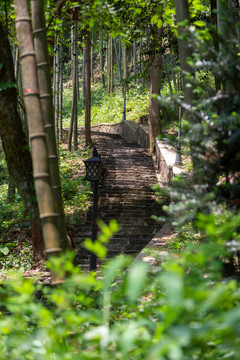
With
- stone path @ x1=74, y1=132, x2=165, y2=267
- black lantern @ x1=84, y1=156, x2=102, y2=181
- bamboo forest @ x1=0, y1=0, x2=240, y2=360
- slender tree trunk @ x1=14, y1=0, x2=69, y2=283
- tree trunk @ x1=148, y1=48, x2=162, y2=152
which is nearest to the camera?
bamboo forest @ x1=0, y1=0, x2=240, y2=360

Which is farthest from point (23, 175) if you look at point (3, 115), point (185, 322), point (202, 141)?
point (185, 322)

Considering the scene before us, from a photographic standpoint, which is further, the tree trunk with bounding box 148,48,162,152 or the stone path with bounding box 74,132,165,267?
the tree trunk with bounding box 148,48,162,152

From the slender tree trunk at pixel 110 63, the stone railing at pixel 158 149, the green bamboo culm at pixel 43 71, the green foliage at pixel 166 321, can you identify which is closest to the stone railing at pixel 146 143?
the stone railing at pixel 158 149

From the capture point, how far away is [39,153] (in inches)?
81.7

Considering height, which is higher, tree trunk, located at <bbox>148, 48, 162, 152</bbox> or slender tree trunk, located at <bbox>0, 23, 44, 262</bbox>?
tree trunk, located at <bbox>148, 48, 162, 152</bbox>

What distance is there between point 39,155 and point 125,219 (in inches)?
279

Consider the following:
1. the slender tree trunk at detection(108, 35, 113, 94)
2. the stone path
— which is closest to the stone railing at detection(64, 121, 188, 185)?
the stone path

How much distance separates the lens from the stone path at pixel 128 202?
26.0 ft

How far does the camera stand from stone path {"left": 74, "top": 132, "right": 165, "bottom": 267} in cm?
791

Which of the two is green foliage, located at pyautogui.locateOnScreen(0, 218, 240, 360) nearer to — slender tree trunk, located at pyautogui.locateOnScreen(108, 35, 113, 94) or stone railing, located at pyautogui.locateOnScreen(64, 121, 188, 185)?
stone railing, located at pyautogui.locateOnScreen(64, 121, 188, 185)

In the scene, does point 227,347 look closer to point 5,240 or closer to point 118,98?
point 5,240

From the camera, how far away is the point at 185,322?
4.05 feet

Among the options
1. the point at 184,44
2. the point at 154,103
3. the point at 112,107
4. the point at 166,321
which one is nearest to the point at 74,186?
the point at 154,103

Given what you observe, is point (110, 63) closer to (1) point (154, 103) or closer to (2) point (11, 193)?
(1) point (154, 103)
